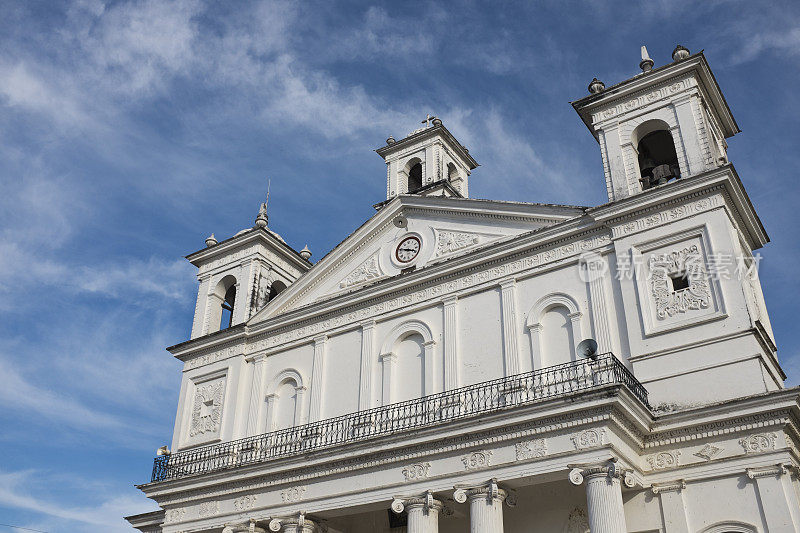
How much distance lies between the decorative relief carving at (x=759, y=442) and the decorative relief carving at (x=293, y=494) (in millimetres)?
10573

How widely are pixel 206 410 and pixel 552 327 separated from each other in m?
12.4

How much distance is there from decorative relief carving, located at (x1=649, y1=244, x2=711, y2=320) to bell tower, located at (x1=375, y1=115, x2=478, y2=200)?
33.5ft

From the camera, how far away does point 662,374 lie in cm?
1792

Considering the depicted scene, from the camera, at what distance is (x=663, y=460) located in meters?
17.2

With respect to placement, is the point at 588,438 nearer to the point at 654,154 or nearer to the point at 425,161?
the point at 654,154

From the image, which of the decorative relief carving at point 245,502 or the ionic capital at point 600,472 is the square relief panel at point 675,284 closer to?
the ionic capital at point 600,472

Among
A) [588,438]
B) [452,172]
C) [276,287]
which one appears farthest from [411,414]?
[452,172]

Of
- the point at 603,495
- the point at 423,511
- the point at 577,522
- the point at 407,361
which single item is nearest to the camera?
the point at 603,495

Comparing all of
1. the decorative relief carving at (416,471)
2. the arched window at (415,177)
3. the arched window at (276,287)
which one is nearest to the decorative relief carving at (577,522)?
the decorative relief carving at (416,471)

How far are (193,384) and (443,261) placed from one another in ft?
33.8

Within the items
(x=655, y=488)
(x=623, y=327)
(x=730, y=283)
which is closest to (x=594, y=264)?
(x=623, y=327)

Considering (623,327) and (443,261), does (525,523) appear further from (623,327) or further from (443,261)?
(443,261)

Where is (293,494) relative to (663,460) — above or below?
above

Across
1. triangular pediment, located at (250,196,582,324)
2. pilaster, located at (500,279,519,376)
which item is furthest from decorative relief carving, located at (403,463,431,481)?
triangular pediment, located at (250,196,582,324)
